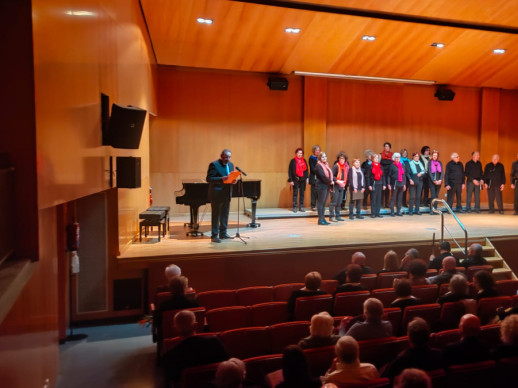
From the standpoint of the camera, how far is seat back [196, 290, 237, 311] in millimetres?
4770

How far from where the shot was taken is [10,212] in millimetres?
2881

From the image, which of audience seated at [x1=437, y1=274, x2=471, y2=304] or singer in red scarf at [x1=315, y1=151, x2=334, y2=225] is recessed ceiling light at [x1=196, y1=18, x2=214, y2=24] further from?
audience seated at [x1=437, y1=274, x2=471, y2=304]

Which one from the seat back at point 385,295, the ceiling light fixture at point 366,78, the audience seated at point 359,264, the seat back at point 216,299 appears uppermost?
the ceiling light fixture at point 366,78

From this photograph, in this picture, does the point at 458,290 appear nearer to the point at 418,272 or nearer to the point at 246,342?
the point at 418,272

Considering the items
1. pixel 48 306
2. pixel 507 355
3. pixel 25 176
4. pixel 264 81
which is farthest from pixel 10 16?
pixel 264 81

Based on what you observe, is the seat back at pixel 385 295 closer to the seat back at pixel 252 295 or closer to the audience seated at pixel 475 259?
the seat back at pixel 252 295

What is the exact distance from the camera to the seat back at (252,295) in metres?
4.88

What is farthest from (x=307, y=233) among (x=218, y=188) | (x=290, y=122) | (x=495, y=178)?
(x=495, y=178)

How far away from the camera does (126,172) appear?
5848 millimetres

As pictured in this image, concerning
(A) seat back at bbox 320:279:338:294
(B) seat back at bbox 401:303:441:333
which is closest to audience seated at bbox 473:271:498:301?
(B) seat back at bbox 401:303:441:333

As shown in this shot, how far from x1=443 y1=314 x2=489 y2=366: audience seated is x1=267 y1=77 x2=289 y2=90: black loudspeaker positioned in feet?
29.3

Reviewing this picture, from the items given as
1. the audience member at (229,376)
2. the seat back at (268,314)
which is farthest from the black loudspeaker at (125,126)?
the audience member at (229,376)

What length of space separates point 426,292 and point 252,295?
1.89 meters

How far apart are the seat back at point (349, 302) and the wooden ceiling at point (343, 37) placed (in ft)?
19.3
